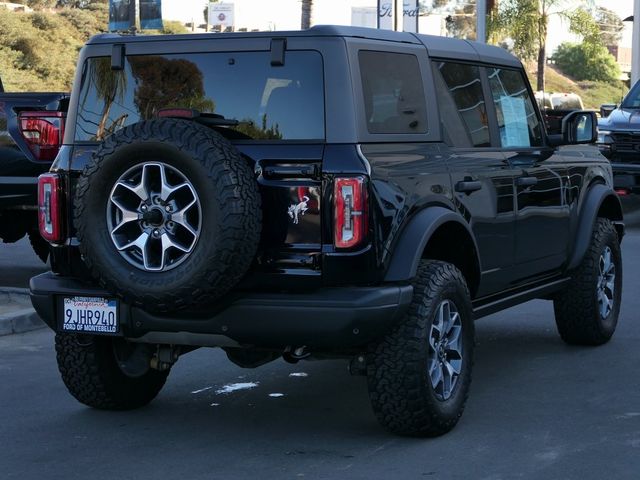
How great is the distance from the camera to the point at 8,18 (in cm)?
6456

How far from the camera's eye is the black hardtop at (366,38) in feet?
19.3

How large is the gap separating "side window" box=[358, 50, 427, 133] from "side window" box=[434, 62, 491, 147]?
9.3 inches

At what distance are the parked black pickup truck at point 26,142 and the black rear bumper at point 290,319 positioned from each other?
5104 mm

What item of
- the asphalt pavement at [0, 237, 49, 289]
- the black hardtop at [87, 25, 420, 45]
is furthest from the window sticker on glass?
the asphalt pavement at [0, 237, 49, 289]

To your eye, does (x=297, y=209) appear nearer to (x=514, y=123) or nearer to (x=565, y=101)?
(x=514, y=123)

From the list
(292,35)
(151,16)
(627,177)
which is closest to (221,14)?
(151,16)

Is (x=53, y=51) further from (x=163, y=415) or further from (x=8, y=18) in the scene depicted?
(x=163, y=415)

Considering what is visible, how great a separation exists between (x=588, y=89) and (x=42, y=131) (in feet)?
339

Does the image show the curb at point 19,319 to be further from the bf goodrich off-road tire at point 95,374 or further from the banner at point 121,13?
the banner at point 121,13

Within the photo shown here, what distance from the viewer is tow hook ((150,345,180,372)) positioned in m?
6.35

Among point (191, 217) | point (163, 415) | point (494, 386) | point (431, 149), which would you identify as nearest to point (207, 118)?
point (191, 217)

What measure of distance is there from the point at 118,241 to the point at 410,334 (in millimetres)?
1374

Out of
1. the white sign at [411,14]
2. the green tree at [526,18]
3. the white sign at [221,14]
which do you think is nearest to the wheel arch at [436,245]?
the white sign at [411,14]

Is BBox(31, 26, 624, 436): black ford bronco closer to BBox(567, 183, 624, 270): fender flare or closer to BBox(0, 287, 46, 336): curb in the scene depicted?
BBox(567, 183, 624, 270): fender flare
